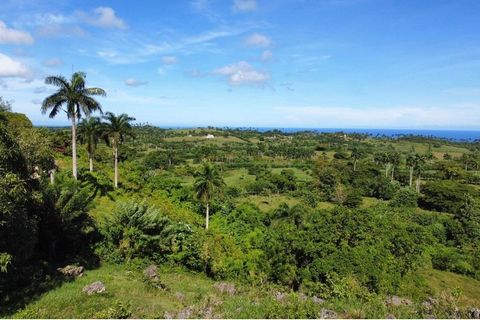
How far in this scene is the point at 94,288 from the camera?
16328mm

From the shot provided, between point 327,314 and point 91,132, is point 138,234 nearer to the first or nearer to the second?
point 327,314

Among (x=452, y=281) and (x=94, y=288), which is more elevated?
(x=94, y=288)

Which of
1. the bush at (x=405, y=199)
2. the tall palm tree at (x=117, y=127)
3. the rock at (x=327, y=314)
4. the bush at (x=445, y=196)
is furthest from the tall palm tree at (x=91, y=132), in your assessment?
the bush at (x=445, y=196)

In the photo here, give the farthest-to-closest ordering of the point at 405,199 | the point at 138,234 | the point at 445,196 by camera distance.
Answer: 1. the point at 405,199
2. the point at 445,196
3. the point at 138,234

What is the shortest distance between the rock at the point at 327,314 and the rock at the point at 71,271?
12.0m

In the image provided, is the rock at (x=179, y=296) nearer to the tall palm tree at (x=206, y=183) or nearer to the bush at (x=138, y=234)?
the bush at (x=138, y=234)

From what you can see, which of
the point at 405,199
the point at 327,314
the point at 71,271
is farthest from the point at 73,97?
the point at 405,199

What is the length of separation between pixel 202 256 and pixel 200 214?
2621cm

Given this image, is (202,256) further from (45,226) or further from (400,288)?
(400,288)

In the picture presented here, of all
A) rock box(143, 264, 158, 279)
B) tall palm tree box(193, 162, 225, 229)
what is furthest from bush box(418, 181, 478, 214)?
rock box(143, 264, 158, 279)

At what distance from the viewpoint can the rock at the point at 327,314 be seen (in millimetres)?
13646

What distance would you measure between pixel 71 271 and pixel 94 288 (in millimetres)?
2880

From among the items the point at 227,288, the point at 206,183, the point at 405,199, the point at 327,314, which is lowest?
the point at 405,199

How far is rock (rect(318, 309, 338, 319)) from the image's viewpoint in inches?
537
